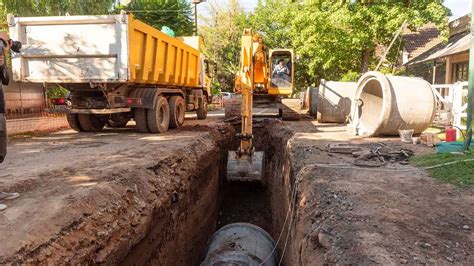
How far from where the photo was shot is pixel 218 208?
1034 cm

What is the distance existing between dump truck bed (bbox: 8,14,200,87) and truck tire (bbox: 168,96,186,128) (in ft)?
6.77

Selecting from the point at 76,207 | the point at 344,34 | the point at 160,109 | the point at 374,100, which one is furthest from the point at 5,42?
the point at 344,34

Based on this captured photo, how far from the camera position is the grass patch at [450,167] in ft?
15.7

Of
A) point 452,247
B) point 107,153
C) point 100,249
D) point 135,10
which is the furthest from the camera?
point 135,10

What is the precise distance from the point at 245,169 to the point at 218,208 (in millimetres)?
2011

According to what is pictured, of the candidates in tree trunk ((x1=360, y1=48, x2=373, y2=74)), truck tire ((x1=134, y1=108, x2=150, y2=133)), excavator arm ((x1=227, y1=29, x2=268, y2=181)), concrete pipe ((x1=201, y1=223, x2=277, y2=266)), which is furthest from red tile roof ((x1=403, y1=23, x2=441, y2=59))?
concrete pipe ((x1=201, y1=223, x2=277, y2=266))

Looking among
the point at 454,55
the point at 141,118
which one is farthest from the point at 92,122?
the point at 454,55

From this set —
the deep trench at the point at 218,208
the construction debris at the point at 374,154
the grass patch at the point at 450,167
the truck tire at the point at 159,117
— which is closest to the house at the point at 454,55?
the deep trench at the point at 218,208

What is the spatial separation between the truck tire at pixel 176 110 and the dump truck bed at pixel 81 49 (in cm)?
206

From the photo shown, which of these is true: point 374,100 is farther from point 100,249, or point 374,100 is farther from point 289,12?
point 289,12

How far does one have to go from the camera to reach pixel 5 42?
13.1ft

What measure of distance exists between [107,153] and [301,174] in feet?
11.4

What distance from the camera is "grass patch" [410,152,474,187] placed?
15.7 ft

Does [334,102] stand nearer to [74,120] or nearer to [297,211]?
[74,120]
